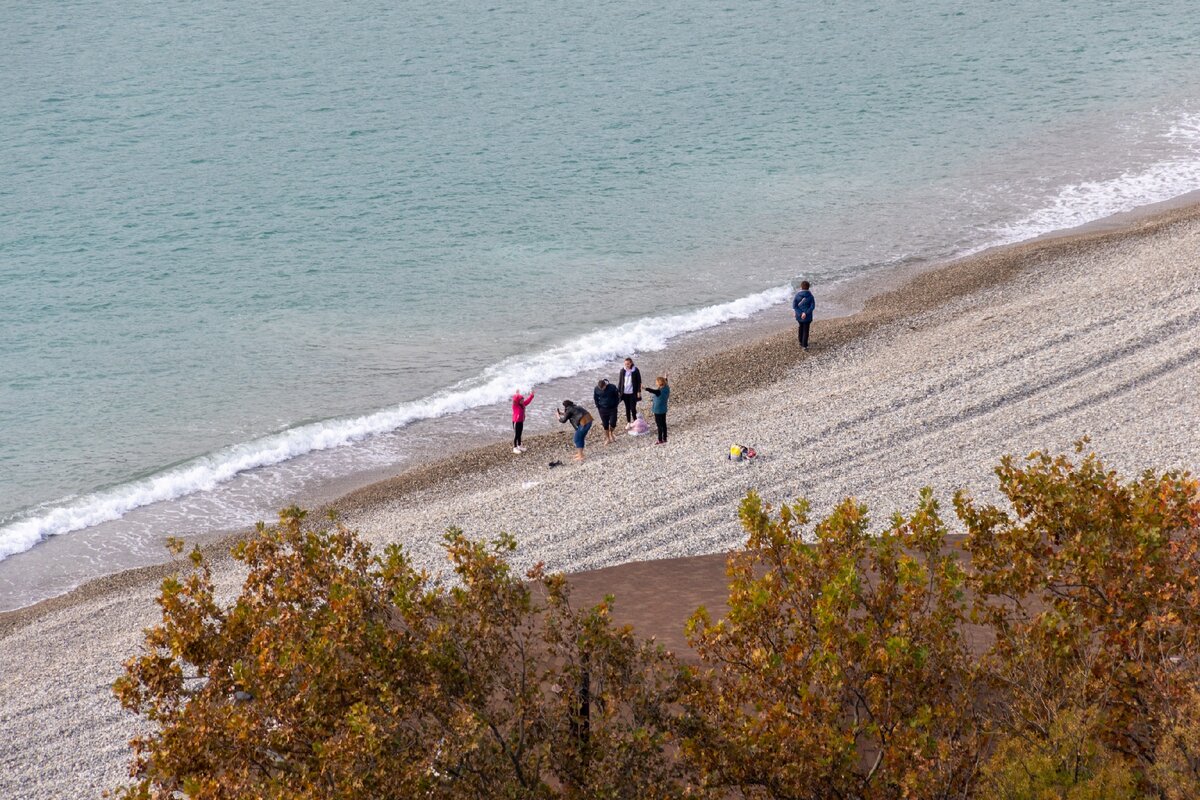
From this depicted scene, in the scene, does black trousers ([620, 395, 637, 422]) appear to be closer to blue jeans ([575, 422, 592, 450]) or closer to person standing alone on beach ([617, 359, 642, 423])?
person standing alone on beach ([617, 359, 642, 423])

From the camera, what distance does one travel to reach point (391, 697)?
9.44m

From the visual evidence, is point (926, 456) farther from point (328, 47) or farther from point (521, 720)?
point (328, 47)

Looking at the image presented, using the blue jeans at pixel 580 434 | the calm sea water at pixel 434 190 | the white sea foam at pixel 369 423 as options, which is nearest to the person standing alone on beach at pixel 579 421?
the blue jeans at pixel 580 434

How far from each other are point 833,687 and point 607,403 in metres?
16.8

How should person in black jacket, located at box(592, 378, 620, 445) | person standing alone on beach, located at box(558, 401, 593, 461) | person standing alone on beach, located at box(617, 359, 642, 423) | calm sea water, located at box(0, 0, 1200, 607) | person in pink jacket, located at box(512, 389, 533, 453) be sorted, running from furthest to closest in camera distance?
calm sea water, located at box(0, 0, 1200, 607) < person in pink jacket, located at box(512, 389, 533, 453) < person standing alone on beach, located at box(617, 359, 642, 423) < person in black jacket, located at box(592, 378, 620, 445) < person standing alone on beach, located at box(558, 401, 593, 461)

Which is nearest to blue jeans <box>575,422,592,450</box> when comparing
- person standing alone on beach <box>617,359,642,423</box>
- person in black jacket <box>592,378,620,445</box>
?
person in black jacket <box>592,378,620,445</box>

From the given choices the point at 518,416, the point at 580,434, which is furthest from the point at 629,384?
the point at 518,416

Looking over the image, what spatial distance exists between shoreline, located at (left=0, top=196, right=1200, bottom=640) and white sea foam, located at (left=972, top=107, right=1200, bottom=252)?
68 centimetres

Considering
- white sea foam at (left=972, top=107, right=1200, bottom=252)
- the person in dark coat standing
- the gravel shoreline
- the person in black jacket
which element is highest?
white sea foam at (left=972, top=107, right=1200, bottom=252)

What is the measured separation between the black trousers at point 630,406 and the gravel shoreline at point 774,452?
0.78 metres

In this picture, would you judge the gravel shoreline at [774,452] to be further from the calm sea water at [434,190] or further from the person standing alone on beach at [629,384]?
the calm sea water at [434,190]

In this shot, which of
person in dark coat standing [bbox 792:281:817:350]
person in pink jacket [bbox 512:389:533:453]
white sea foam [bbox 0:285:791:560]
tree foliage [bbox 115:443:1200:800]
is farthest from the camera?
person in dark coat standing [bbox 792:281:817:350]

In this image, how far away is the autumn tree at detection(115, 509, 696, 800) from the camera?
9203mm

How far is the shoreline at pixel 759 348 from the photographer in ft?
80.5
